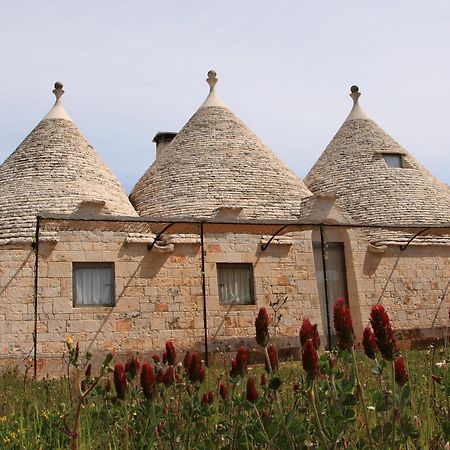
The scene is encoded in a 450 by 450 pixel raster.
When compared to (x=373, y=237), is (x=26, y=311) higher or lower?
lower

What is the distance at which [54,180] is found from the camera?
14.5m

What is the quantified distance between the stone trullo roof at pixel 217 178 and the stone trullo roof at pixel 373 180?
1.90 m

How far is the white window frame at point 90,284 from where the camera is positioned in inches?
496

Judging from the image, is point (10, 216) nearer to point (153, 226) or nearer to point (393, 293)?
point (153, 226)

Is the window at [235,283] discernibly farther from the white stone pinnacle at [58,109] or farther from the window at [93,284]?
the white stone pinnacle at [58,109]

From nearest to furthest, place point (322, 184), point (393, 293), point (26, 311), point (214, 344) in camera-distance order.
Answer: point (26, 311), point (214, 344), point (393, 293), point (322, 184)

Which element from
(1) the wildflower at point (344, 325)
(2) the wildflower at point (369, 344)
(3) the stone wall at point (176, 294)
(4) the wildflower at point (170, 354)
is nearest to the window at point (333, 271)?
(3) the stone wall at point (176, 294)

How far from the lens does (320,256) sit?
51.6 ft

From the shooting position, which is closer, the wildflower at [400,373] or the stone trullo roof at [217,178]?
the wildflower at [400,373]

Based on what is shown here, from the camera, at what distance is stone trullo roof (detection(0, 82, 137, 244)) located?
13.5 meters

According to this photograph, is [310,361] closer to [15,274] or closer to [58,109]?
[15,274]

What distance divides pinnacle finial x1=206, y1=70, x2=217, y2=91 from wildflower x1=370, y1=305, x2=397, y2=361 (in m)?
18.5

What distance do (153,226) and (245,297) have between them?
283cm

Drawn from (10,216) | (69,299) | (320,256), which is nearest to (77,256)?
(69,299)
